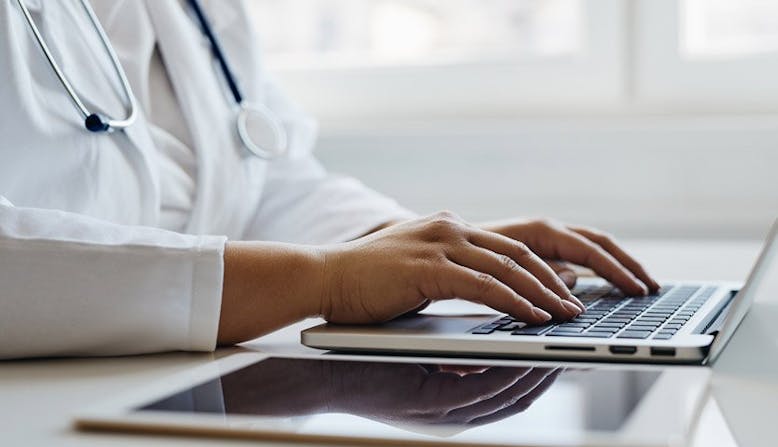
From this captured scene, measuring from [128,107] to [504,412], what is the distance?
18.8 inches

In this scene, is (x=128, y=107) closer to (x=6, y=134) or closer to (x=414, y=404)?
(x=6, y=134)

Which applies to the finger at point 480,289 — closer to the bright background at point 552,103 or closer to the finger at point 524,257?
the finger at point 524,257

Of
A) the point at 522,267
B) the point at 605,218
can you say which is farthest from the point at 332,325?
the point at 605,218

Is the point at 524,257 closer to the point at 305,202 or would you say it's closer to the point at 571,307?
the point at 571,307

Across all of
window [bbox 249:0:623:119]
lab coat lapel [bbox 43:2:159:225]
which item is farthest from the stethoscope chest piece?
window [bbox 249:0:623:119]

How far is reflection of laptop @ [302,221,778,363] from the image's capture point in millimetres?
647

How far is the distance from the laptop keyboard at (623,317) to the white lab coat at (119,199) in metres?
0.20

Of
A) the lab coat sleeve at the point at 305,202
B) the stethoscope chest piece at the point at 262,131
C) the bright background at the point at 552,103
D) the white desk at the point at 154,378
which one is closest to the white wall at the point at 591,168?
the bright background at the point at 552,103

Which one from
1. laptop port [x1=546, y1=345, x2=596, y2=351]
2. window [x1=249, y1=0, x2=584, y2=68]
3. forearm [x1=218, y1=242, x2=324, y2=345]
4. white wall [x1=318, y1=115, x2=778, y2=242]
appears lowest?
white wall [x1=318, y1=115, x2=778, y2=242]

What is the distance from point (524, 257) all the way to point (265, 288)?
17 cm

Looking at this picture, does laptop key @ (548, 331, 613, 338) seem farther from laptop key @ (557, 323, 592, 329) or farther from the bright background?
the bright background

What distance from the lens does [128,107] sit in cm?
87

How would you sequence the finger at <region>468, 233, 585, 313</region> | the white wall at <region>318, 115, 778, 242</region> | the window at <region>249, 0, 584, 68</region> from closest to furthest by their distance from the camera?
the finger at <region>468, 233, 585, 313</region> < the white wall at <region>318, 115, 778, 242</region> < the window at <region>249, 0, 584, 68</region>

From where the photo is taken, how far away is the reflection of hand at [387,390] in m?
0.51
